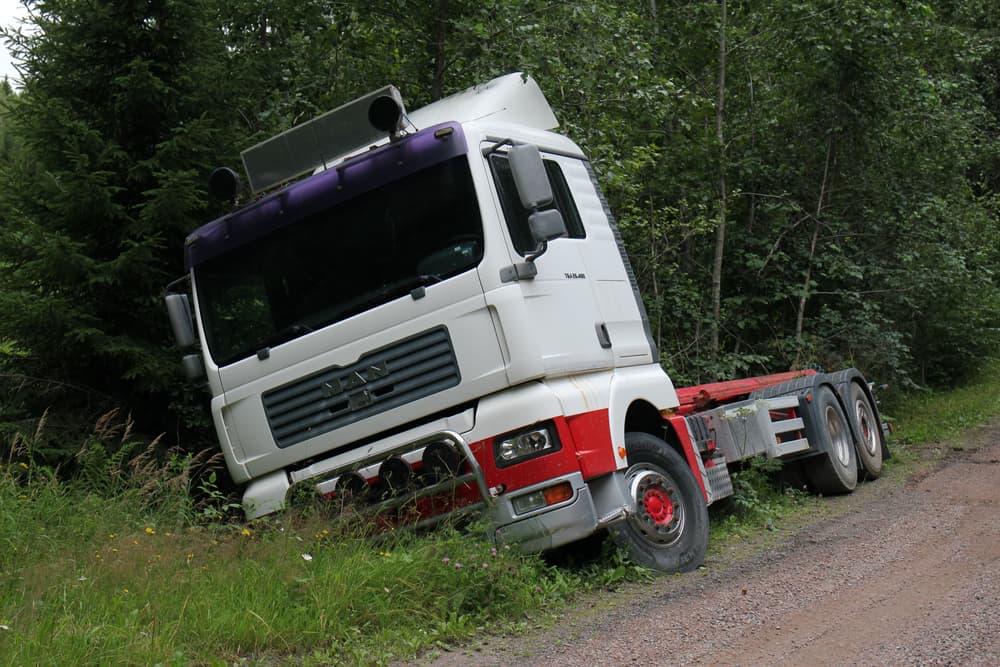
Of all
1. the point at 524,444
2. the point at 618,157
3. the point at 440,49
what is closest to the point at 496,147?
the point at 524,444

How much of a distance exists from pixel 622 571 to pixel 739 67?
1100 cm

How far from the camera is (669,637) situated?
5242mm

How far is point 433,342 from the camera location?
6.44 m

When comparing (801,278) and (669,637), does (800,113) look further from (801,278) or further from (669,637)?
(669,637)

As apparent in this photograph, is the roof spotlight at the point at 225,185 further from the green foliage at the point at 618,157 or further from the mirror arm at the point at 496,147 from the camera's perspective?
the green foliage at the point at 618,157

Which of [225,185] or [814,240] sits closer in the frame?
[225,185]

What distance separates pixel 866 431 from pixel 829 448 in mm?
Result: 1413

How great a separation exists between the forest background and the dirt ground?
495 centimetres

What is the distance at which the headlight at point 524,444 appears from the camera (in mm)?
6270

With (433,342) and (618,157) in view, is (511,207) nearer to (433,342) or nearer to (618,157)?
(433,342)

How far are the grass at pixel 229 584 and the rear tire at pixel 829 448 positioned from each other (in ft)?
12.5

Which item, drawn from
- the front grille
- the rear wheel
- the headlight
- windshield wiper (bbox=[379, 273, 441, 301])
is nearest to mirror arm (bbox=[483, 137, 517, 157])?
windshield wiper (bbox=[379, 273, 441, 301])

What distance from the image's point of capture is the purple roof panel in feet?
21.7

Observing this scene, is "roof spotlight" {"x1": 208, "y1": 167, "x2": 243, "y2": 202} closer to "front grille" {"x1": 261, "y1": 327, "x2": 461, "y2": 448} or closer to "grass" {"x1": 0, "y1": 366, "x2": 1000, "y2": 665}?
"front grille" {"x1": 261, "y1": 327, "x2": 461, "y2": 448}
